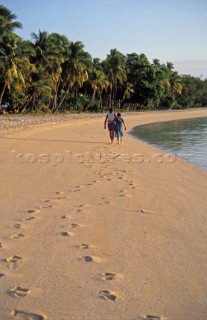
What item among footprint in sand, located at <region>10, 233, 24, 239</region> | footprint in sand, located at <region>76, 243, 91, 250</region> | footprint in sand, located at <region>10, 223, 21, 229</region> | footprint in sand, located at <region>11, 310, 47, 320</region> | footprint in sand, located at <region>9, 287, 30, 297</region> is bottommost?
footprint in sand, located at <region>11, 310, 47, 320</region>

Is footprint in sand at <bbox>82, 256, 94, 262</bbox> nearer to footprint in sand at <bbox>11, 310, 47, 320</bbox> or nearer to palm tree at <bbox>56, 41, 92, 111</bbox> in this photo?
footprint in sand at <bbox>11, 310, 47, 320</bbox>

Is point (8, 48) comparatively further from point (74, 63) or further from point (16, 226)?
point (16, 226)

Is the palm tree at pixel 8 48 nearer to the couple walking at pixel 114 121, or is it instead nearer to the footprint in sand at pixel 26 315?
the couple walking at pixel 114 121

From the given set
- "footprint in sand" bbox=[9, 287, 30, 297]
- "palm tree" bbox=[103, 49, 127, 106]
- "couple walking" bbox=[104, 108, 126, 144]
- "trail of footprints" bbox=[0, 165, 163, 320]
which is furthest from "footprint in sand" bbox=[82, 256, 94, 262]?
"palm tree" bbox=[103, 49, 127, 106]

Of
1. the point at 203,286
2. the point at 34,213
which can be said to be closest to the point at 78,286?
the point at 203,286

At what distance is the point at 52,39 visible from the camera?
40062 millimetres

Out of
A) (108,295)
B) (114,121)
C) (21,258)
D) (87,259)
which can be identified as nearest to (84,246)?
(87,259)

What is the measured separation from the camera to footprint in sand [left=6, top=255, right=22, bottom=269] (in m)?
3.59

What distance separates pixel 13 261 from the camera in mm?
3699

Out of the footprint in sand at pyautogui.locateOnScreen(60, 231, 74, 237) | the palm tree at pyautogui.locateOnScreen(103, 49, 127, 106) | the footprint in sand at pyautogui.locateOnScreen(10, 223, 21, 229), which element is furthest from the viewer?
the palm tree at pyautogui.locateOnScreen(103, 49, 127, 106)

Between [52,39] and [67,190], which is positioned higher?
[52,39]

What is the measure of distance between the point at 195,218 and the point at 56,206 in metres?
2.12

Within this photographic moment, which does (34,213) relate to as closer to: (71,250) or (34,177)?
(71,250)

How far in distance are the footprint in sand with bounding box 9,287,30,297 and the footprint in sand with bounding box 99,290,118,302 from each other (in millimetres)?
644
